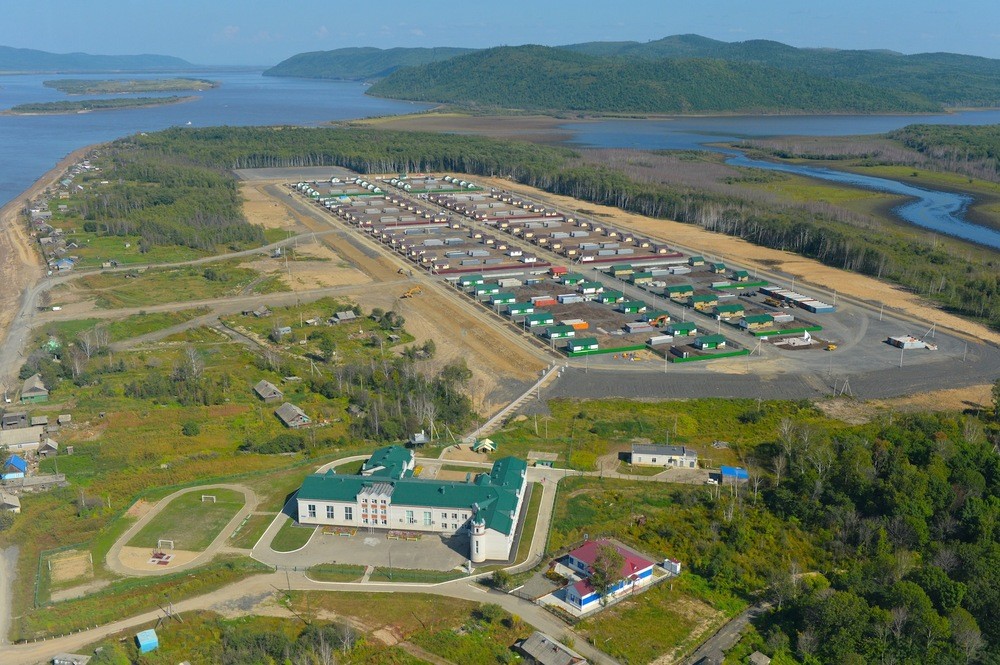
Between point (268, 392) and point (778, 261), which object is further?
point (778, 261)

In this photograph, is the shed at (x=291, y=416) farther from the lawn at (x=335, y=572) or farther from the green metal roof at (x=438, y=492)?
the lawn at (x=335, y=572)

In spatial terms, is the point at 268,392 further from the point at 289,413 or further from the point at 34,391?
the point at 34,391

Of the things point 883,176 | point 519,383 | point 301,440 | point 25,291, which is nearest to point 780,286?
point 519,383

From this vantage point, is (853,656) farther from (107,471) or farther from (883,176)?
(883,176)

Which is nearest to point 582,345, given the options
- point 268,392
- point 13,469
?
point 268,392

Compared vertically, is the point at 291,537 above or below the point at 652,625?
below

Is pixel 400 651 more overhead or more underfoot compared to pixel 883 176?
more underfoot
